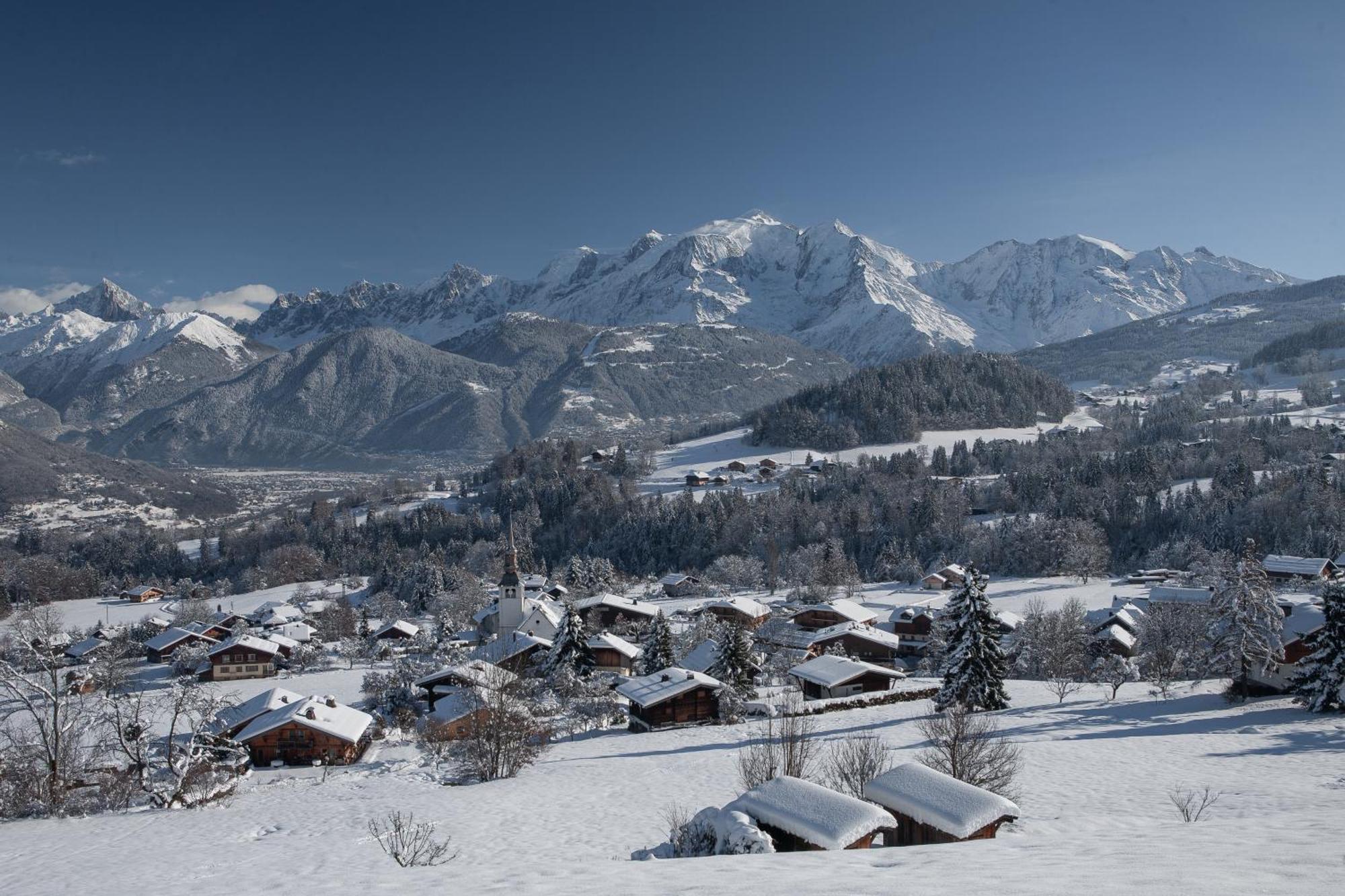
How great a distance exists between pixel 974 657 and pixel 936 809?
1971 centimetres

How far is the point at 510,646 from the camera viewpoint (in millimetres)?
50344

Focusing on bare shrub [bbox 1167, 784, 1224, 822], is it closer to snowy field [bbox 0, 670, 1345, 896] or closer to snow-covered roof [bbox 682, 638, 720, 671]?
snowy field [bbox 0, 670, 1345, 896]

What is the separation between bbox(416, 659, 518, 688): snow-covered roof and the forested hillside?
122m

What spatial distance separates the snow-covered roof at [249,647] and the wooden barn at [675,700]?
35.4 metres

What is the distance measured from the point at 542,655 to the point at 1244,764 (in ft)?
116

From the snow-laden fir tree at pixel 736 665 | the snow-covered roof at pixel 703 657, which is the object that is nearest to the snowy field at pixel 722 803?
the snow-laden fir tree at pixel 736 665

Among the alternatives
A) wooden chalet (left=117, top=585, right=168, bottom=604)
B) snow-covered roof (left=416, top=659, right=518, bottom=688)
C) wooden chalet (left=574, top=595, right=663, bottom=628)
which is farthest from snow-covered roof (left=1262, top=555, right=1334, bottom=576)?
wooden chalet (left=117, top=585, right=168, bottom=604)

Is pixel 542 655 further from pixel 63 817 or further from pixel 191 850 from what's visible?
pixel 191 850

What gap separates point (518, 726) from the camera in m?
28.1

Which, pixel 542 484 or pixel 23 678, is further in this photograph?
pixel 542 484

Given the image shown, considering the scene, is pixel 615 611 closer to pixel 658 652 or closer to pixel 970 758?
pixel 658 652

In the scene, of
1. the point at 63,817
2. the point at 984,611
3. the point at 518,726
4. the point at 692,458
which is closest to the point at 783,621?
the point at 984,611

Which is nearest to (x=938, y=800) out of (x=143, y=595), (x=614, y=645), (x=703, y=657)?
(x=703, y=657)

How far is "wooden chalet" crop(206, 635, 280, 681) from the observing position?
57.2m
